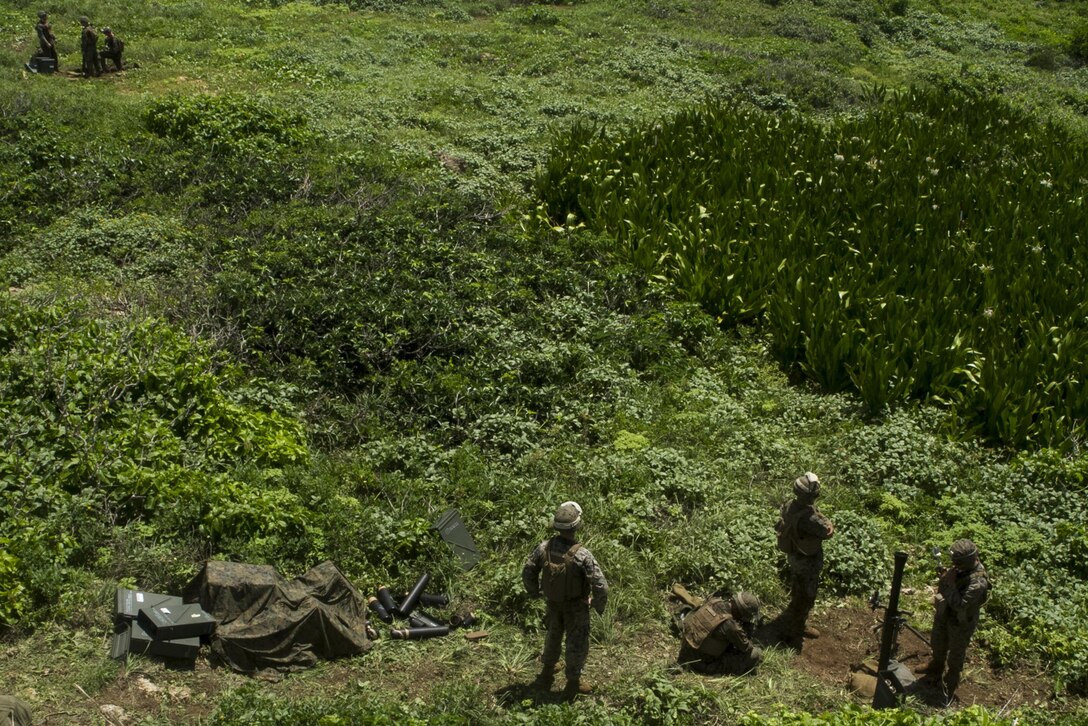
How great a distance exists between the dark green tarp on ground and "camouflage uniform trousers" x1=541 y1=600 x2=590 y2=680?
138cm

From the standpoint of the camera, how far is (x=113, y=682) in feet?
23.2


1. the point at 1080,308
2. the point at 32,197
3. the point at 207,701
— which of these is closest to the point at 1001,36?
the point at 1080,308

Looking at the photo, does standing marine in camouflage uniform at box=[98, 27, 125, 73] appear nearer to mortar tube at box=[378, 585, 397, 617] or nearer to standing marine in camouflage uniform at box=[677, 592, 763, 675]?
mortar tube at box=[378, 585, 397, 617]

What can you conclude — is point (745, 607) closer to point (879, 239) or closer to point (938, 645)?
point (938, 645)

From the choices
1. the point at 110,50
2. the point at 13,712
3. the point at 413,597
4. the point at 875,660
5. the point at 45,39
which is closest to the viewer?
the point at 13,712

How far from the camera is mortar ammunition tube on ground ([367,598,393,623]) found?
320 inches

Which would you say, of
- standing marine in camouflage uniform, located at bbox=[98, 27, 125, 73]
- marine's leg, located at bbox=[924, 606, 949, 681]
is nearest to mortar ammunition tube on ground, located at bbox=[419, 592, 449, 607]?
marine's leg, located at bbox=[924, 606, 949, 681]

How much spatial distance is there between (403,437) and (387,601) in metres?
2.40

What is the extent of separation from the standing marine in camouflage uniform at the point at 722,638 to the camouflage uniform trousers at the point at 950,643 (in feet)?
4.06

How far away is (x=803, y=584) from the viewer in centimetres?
815

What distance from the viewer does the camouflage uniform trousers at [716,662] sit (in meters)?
7.84

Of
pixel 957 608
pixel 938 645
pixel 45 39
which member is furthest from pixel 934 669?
pixel 45 39

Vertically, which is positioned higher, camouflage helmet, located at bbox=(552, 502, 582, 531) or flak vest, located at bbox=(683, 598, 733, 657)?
camouflage helmet, located at bbox=(552, 502, 582, 531)

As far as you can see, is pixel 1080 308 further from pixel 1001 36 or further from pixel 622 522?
pixel 1001 36
